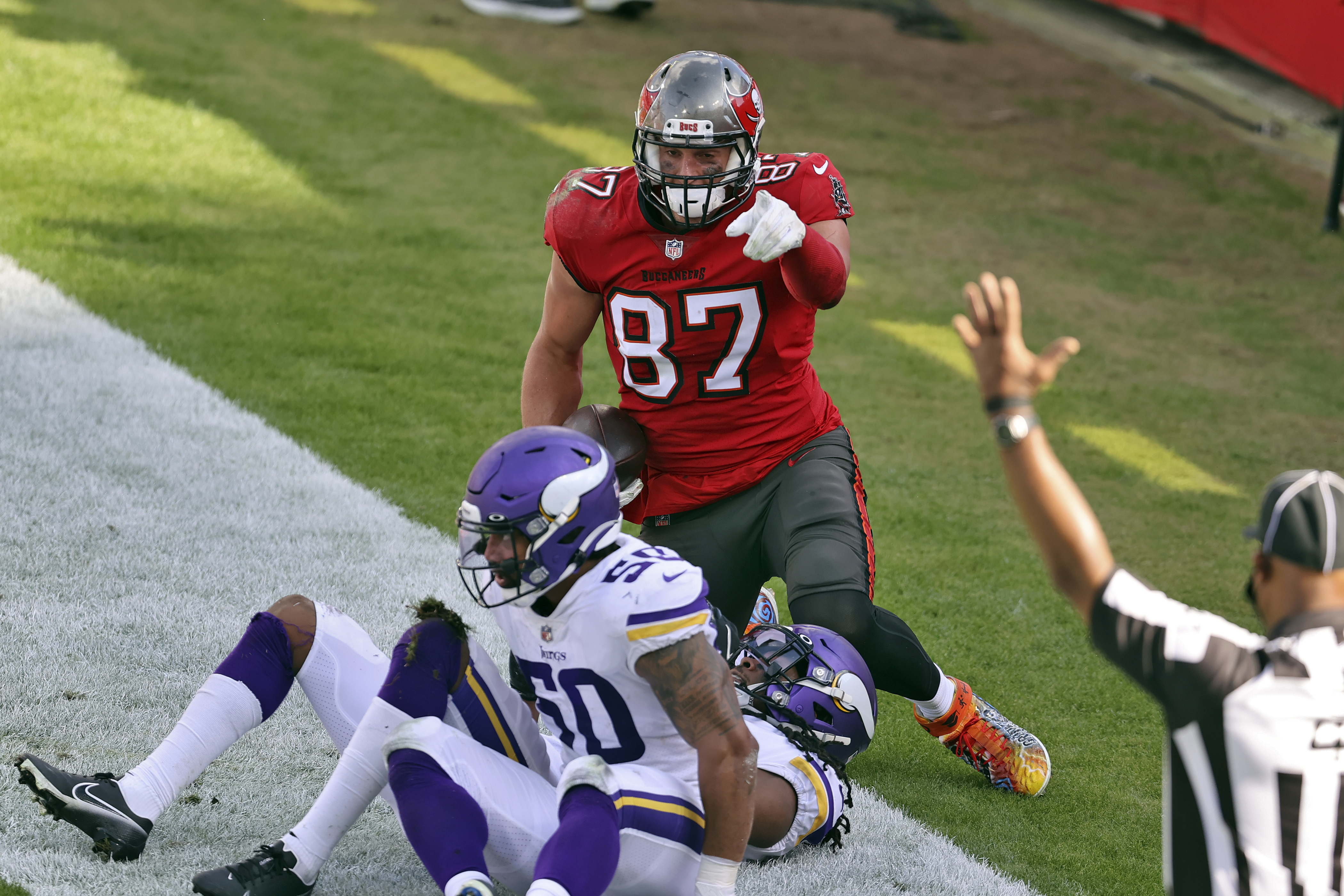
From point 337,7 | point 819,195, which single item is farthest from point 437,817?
point 337,7

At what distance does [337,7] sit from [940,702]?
34.4ft

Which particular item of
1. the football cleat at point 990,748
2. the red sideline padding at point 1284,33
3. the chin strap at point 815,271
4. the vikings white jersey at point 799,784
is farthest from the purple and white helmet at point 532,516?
the red sideline padding at point 1284,33

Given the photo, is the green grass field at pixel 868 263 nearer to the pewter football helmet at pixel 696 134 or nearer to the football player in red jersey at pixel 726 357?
the football player in red jersey at pixel 726 357

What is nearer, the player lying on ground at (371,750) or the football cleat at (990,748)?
the player lying on ground at (371,750)

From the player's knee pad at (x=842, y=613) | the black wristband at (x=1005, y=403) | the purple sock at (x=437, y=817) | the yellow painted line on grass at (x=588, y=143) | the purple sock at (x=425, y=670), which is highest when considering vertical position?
the black wristband at (x=1005, y=403)

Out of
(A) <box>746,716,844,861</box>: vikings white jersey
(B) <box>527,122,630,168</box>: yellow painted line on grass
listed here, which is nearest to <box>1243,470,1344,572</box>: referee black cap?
(A) <box>746,716,844,861</box>: vikings white jersey

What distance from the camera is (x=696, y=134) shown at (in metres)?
3.70

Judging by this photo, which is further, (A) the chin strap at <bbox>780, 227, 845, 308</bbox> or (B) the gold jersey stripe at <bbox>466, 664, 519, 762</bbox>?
(A) the chin strap at <bbox>780, 227, 845, 308</bbox>

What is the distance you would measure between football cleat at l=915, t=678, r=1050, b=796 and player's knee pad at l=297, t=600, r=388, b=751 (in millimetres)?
1604

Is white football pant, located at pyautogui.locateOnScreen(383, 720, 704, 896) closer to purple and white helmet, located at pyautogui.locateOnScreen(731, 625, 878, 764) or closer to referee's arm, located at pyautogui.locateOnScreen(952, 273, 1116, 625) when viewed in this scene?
purple and white helmet, located at pyautogui.locateOnScreen(731, 625, 878, 764)

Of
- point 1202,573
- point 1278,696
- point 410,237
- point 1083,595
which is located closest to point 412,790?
point 1083,595

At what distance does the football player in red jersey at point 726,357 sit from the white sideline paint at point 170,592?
0.48 m

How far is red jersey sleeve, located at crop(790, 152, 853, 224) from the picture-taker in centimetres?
394

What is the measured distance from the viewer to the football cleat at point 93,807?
2945mm
